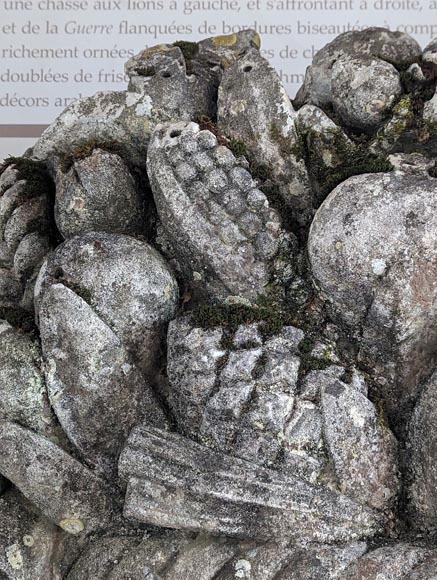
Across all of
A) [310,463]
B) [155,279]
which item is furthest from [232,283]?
[310,463]

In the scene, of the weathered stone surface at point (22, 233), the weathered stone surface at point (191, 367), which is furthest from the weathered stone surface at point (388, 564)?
the weathered stone surface at point (22, 233)

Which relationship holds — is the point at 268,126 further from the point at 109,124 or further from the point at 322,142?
the point at 109,124

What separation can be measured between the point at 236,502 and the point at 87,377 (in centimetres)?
51

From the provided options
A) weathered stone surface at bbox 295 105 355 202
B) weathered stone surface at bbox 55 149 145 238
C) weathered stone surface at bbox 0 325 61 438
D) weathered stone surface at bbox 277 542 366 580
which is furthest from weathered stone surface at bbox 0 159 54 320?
weathered stone surface at bbox 277 542 366 580

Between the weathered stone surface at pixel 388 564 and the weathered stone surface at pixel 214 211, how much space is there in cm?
74

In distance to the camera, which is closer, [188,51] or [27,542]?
[27,542]

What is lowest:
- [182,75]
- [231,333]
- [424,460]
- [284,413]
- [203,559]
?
[203,559]

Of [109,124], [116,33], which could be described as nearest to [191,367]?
[109,124]

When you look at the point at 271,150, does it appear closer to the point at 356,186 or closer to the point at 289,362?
the point at 356,186

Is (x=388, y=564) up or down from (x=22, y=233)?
down

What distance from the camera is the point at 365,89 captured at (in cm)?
210

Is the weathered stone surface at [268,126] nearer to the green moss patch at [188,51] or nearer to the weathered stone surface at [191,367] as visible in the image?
the green moss patch at [188,51]

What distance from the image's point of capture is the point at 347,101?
2.13 meters

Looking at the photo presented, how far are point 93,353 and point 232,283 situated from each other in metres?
0.42
